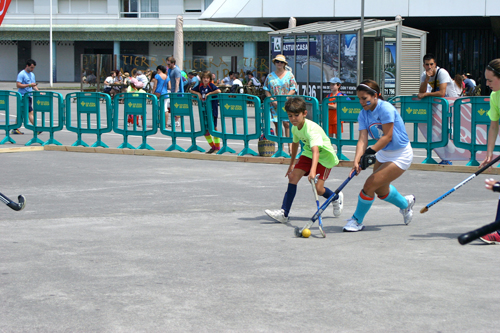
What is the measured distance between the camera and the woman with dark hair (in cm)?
670

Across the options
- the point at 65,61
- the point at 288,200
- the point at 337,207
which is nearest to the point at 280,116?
the point at 337,207

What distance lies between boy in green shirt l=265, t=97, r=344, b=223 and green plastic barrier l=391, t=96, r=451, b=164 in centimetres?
449

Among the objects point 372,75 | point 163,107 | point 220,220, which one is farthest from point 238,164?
point 372,75

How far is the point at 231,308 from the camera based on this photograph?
14.5 ft

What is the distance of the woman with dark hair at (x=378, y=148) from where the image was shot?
6.70m

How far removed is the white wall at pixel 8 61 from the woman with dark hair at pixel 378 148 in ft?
199

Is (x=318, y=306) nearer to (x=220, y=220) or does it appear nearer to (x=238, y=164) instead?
(x=220, y=220)

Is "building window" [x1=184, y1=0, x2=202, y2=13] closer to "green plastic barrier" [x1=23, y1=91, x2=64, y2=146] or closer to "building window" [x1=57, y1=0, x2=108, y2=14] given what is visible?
"building window" [x1=57, y1=0, x2=108, y2=14]

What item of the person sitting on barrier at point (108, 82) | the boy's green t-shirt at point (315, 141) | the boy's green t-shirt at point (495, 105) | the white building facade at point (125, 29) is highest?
the white building facade at point (125, 29)

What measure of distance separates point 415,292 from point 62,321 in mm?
2350

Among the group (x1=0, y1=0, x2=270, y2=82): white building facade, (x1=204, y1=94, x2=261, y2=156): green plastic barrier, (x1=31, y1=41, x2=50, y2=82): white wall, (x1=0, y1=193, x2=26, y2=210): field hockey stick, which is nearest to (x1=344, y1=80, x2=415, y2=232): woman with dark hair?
(x1=0, y1=193, x2=26, y2=210): field hockey stick

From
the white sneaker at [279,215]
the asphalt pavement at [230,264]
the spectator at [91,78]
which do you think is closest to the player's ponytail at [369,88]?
the asphalt pavement at [230,264]

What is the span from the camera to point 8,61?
205 ft

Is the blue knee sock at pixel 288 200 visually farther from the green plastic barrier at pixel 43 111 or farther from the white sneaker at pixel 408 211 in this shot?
the green plastic barrier at pixel 43 111
